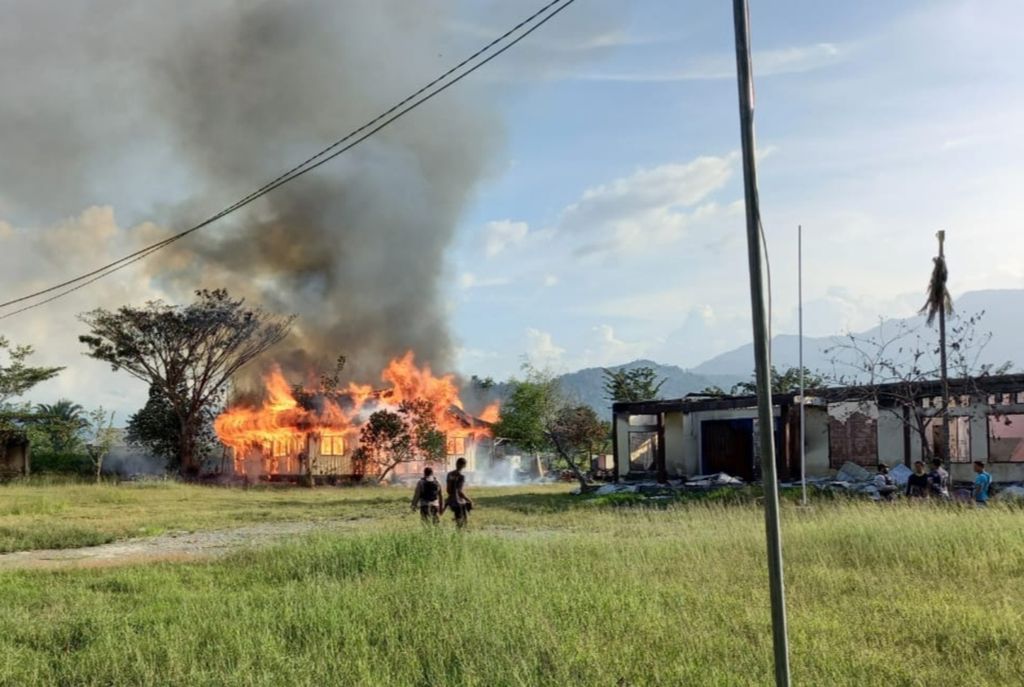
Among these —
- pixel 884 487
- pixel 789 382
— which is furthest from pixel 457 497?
pixel 789 382

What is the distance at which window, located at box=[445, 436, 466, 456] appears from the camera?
44812 millimetres

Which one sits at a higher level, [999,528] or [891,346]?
[891,346]

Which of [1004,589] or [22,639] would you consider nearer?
[22,639]

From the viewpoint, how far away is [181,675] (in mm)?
6363

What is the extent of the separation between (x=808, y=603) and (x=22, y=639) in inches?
287

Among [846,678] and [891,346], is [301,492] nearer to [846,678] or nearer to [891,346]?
[891,346]

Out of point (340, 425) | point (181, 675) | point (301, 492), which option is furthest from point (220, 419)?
point (181, 675)

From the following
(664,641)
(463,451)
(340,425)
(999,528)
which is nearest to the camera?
(664,641)

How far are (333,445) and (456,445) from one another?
22.1 feet

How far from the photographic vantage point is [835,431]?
29.4m

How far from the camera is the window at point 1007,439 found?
86.4 feet

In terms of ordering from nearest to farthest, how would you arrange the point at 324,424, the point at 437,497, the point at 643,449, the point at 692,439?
the point at 437,497
the point at 692,439
the point at 643,449
the point at 324,424

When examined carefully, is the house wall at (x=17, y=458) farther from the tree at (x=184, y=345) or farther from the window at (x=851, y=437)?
the window at (x=851, y=437)

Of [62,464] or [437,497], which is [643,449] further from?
[62,464]
